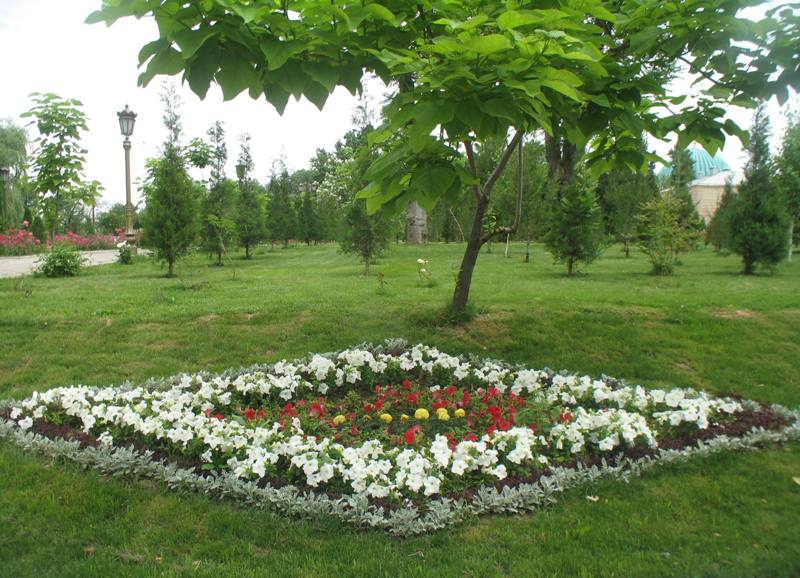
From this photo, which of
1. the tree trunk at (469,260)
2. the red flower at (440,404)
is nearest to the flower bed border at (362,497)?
the red flower at (440,404)

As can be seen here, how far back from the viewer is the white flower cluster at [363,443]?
3.17m

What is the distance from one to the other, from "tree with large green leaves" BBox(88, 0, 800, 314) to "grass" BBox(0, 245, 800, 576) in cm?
182

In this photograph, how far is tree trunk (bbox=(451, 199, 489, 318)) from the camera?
19.6ft

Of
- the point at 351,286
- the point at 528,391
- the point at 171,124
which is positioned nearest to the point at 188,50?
the point at 528,391

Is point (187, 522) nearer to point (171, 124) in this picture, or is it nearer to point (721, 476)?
point (721, 476)

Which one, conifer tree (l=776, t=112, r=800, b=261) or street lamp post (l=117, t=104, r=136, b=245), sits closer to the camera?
street lamp post (l=117, t=104, r=136, b=245)

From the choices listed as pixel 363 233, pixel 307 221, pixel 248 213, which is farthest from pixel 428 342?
pixel 307 221

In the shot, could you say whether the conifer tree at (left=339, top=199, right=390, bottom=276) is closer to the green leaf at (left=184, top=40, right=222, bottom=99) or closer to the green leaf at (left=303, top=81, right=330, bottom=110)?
the green leaf at (left=303, top=81, right=330, bottom=110)

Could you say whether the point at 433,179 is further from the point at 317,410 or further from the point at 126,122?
the point at 126,122

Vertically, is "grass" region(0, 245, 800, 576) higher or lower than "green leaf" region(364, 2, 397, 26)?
lower

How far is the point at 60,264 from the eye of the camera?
13305mm

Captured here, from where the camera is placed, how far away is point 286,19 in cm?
267

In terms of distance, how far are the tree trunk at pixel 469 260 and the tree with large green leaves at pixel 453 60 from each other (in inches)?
79.2

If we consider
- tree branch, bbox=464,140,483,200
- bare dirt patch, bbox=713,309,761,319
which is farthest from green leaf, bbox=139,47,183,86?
bare dirt patch, bbox=713,309,761,319
